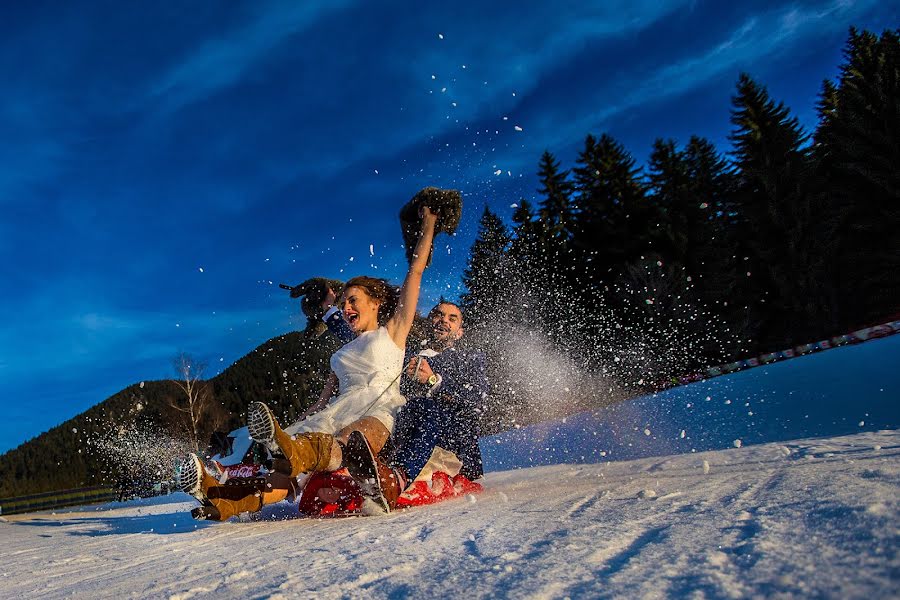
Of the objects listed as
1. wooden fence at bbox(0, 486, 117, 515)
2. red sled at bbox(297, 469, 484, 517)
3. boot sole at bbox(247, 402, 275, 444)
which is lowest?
wooden fence at bbox(0, 486, 117, 515)

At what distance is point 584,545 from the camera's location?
1271 mm

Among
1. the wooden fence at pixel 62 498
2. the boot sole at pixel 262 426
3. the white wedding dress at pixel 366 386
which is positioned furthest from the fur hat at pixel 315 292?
the wooden fence at pixel 62 498

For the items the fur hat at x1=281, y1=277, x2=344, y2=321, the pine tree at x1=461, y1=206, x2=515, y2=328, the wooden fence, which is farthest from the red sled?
the wooden fence

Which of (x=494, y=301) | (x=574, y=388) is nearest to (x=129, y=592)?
(x=574, y=388)

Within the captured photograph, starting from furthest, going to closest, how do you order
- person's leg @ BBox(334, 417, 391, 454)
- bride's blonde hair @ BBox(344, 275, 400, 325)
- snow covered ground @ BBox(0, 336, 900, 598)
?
bride's blonde hair @ BBox(344, 275, 400, 325), person's leg @ BBox(334, 417, 391, 454), snow covered ground @ BBox(0, 336, 900, 598)

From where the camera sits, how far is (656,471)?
2756 millimetres

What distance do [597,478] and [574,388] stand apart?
9652mm

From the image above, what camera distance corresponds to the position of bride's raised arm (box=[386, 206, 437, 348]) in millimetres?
3016

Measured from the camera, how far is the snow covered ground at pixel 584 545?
0.93m

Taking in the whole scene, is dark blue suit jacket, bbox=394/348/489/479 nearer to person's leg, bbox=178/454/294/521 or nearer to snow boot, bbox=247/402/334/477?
snow boot, bbox=247/402/334/477

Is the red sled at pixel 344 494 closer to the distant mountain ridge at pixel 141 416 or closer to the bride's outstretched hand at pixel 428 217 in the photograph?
the bride's outstretched hand at pixel 428 217

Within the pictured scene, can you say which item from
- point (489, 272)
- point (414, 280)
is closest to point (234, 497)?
point (414, 280)

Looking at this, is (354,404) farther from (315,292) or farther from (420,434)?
(315,292)

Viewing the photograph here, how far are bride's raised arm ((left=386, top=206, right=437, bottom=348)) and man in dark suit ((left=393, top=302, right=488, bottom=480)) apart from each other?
7.9 inches
